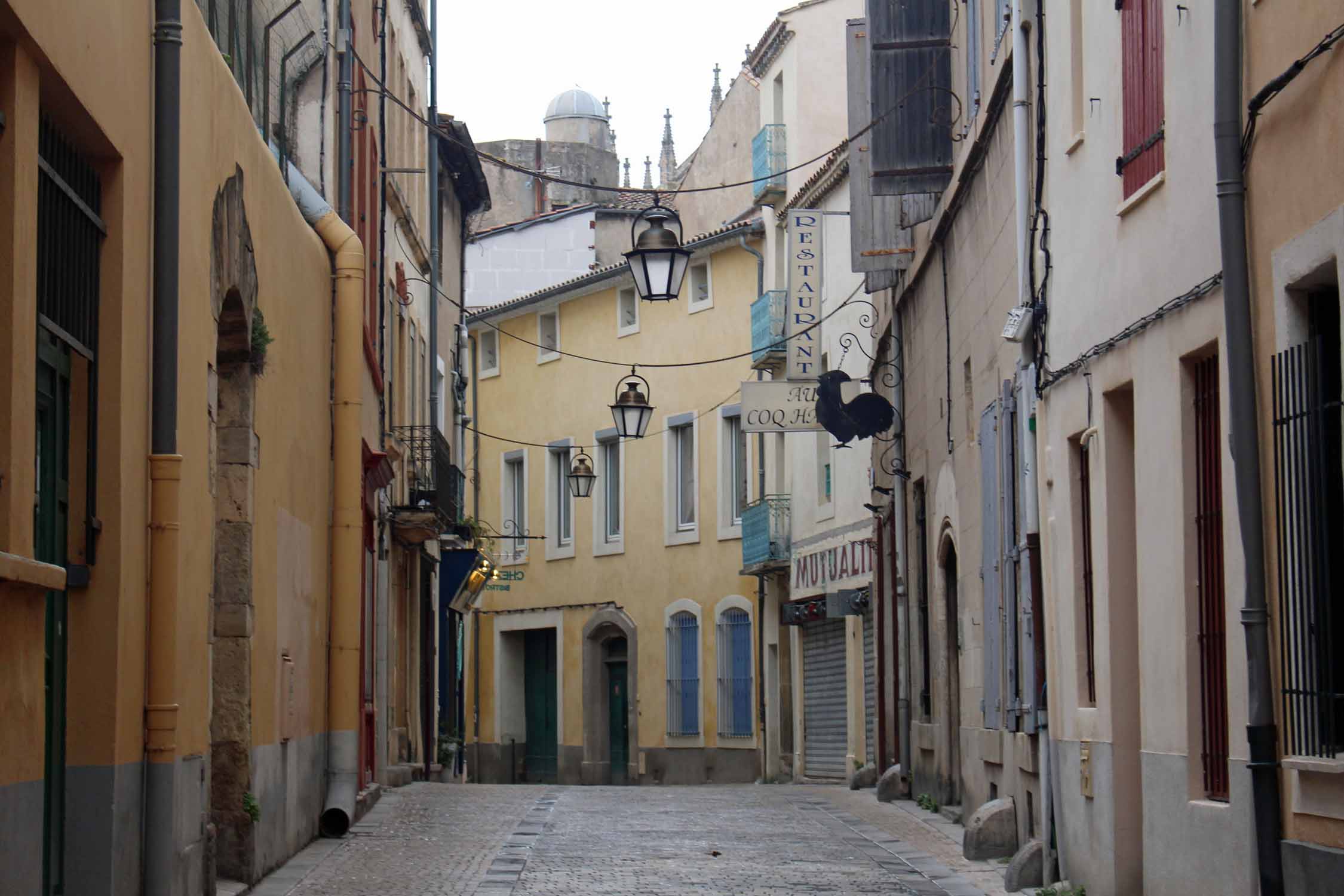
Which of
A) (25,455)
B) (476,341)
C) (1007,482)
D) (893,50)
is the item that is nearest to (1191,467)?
(1007,482)

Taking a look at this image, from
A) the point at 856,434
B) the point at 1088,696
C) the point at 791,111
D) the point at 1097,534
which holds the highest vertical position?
the point at 791,111

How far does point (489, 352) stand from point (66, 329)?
32.7 meters

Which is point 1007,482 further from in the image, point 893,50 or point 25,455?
point 25,455

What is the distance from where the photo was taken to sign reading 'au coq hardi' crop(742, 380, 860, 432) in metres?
22.4

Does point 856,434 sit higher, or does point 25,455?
point 856,434

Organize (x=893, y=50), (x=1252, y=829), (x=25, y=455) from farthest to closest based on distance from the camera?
(x=893, y=50)
(x=1252, y=829)
(x=25, y=455)

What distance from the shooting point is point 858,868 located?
12617mm

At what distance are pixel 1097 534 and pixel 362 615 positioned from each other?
9144 mm

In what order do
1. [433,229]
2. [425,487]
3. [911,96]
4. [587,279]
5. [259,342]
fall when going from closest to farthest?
[259,342] → [911,96] → [425,487] → [433,229] → [587,279]

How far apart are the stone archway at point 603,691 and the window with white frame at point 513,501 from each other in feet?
10.9

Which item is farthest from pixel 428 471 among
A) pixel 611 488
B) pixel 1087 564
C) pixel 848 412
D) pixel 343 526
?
pixel 1087 564

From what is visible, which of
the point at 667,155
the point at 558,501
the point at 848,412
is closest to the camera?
the point at 848,412

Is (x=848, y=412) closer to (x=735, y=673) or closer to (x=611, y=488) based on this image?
(x=735, y=673)

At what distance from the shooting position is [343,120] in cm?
1641
